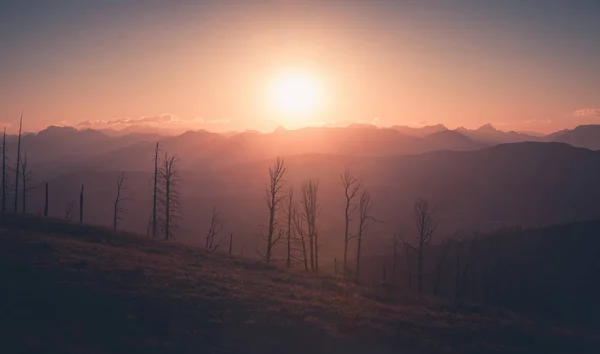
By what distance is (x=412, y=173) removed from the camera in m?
193

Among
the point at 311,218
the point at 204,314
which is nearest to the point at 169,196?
the point at 311,218

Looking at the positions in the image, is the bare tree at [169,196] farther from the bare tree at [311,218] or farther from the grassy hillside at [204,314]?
the grassy hillside at [204,314]

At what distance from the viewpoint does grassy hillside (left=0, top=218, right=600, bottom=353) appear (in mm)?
18531

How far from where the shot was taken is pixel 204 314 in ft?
70.3

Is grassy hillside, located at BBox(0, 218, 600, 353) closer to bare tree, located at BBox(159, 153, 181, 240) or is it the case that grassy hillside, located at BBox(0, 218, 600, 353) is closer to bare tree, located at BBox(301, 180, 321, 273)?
bare tree, located at BBox(301, 180, 321, 273)

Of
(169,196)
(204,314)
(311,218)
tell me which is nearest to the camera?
(204,314)

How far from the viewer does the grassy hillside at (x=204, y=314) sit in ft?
60.8

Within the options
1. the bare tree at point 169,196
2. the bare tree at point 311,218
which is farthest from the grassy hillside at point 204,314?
the bare tree at point 169,196

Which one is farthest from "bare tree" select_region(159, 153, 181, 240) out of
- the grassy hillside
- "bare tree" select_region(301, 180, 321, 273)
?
the grassy hillside

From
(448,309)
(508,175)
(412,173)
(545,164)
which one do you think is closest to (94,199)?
(412,173)

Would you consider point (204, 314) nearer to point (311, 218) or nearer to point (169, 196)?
A: point (311, 218)

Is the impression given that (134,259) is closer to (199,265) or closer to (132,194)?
(199,265)

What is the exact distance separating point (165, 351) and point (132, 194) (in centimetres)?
16505

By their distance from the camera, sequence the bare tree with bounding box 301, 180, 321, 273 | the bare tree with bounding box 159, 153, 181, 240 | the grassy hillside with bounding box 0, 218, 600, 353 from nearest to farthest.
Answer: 1. the grassy hillside with bounding box 0, 218, 600, 353
2. the bare tree with bounding box 301, 180, 321, 273
3. the bare tree with bounding box 159, 153, 181, 240
